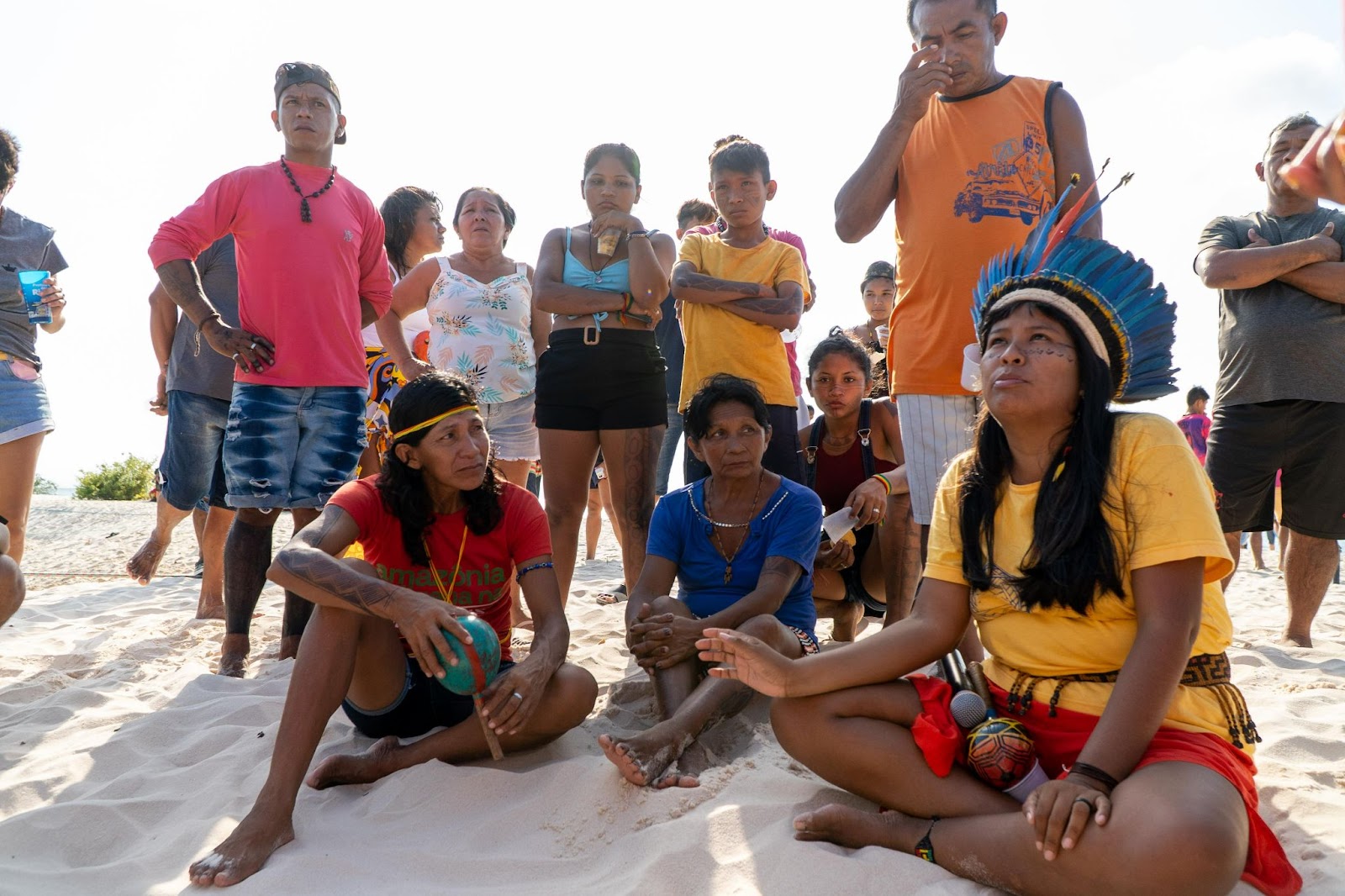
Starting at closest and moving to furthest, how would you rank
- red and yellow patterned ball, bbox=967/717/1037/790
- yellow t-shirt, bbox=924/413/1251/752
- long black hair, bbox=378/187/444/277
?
yellow t-shirt, bbox=924/413/1251/752 → red and yellow patterned ball, bbox=967/717/1037/790 → long black hair, bbox=378/187/444/277

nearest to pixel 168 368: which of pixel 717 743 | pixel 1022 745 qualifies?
pixel 717 743

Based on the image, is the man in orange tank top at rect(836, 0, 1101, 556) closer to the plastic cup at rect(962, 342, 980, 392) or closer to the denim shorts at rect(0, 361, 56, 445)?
the plastic cup at rect(962, 342, 980, 392)

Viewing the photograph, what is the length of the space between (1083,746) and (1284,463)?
304 cm

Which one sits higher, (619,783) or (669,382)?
(669,382)

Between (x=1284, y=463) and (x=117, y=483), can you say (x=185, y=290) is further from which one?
(x=117, y=483)

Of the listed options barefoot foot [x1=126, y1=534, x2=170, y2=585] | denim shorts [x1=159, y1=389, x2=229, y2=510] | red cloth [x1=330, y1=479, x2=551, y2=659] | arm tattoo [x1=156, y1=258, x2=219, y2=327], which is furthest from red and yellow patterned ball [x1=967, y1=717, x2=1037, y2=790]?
barefoot foot [x1=126, y1=534, x2=170, y2=585]

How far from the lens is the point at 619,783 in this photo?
2605 millimetres

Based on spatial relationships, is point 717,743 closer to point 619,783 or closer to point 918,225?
point 619,783

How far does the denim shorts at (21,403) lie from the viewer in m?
4.06

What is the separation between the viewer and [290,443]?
405 centimetres

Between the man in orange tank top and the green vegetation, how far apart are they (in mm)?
17443

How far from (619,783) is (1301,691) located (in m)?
2.60

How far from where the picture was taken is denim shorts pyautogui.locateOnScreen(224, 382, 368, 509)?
3.96 meters

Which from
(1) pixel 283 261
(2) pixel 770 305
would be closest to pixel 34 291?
(1) pixel 283 261
